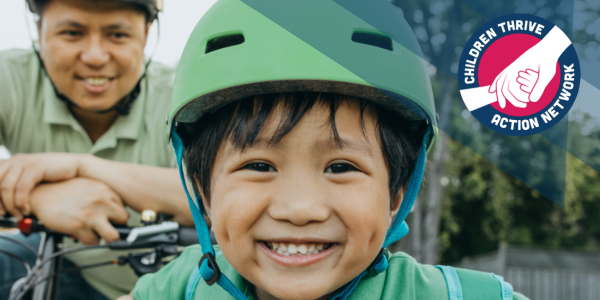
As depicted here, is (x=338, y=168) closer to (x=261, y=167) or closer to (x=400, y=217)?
(x=261, y=167)

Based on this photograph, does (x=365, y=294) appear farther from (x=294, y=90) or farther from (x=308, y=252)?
(x=294, y=90)

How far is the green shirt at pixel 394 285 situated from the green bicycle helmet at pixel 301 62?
0.07 meters

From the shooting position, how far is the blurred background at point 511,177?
2109 millimetres

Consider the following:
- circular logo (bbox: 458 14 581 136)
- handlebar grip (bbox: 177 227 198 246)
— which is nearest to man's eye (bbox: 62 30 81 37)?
handlebar grip (bbox: 177 227 198 246)

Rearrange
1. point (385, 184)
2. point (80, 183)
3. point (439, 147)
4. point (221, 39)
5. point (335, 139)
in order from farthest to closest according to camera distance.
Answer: point (439, 147) → point (80, 183) → point (221, 39) → point (385, 184) → point (335, 139)

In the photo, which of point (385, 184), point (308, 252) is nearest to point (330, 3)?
point (385, 184)

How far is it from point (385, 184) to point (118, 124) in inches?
68.9

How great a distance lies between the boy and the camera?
1.50 metres

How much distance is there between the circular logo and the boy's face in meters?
0.59

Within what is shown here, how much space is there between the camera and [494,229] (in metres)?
20.8

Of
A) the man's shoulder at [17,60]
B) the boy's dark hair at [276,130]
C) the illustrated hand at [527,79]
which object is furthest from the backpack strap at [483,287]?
the man's shoulder at [17,60]

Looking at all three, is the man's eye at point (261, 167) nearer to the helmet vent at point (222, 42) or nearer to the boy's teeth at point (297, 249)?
the boy's teeth at point (297, 249)

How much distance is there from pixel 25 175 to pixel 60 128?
2.40ft

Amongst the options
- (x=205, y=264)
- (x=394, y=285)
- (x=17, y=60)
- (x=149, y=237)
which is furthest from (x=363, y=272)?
(x=17, y=60)
